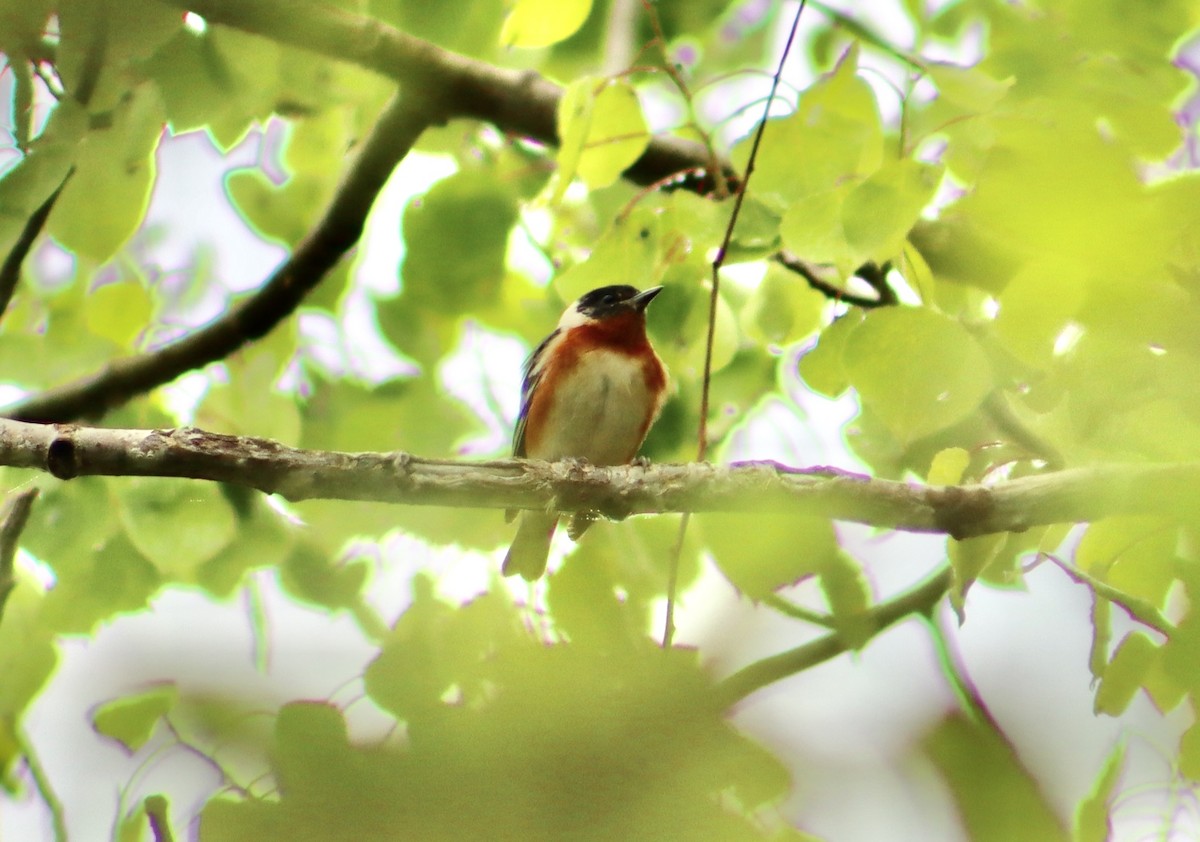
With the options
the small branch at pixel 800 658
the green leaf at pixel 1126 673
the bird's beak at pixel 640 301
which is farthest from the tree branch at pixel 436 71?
the small branch at pixel 800 658

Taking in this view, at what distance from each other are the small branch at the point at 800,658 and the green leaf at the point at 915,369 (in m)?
1.09

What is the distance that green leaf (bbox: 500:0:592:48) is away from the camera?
2.89m

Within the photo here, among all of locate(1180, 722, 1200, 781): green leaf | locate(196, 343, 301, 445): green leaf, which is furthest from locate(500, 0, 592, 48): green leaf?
locate(1180, 722, 1200, 781): green leaf

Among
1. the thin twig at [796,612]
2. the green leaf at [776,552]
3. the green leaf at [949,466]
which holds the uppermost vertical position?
the green leaf at [949,466]

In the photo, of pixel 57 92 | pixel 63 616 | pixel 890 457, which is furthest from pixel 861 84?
pixel 63 616

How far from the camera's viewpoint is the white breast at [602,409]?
515cm

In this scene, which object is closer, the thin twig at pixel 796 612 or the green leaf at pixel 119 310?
the thin twig at pixel 796 612

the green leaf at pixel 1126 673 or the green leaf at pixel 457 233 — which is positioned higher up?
the green leaf at pixel 457 233

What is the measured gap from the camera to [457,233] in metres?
4.24

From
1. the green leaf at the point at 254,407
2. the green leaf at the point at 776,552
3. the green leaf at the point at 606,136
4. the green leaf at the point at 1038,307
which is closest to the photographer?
the green leaf at the point at 1038,307

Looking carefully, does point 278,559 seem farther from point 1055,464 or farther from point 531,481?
point 1055,464

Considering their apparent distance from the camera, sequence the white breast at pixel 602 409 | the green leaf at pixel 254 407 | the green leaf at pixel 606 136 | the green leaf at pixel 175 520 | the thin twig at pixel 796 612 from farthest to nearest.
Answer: the white breast at pixel 602 409 → the green leaf at pixel 254 407 → the green leaf at pixel 175 520 → the green leaf at pixel 606 136 → the thin twig at pixel 796 612

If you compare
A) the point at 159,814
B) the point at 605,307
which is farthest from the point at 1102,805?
the point at 605,307

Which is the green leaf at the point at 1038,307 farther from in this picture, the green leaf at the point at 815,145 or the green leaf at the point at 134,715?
the green leaf at the point at 815,145
